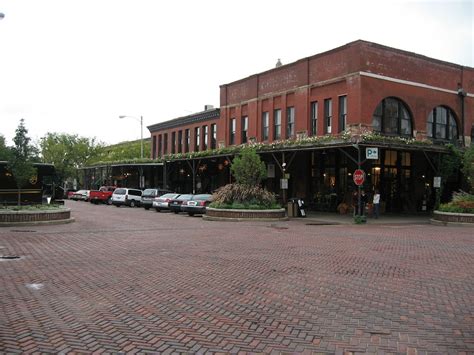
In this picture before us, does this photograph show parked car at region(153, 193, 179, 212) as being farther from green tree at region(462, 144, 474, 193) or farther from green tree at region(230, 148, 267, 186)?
green tree at region(462, 144, 474, 193)

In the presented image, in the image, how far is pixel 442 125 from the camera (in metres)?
33.4

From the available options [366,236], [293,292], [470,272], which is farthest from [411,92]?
[293,292]

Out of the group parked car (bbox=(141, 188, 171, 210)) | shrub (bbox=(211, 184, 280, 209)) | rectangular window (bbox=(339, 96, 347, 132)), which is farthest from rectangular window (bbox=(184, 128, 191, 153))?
shrub (bbox=(211, 184, 280, 209))

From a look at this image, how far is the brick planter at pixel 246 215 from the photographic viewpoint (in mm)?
23938

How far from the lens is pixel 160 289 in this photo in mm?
8188

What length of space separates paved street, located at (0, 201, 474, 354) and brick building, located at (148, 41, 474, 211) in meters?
14.0

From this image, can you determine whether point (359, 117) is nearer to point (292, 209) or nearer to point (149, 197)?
point (292, 209)

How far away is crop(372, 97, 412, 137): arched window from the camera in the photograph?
96.7 feet

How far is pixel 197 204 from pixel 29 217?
1023cm

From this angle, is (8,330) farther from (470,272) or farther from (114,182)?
(114,182)

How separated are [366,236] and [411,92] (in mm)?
17242

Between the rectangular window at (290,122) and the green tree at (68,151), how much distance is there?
136ft

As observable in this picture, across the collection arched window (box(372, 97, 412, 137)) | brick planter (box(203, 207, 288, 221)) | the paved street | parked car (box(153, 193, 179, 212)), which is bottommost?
the paved street

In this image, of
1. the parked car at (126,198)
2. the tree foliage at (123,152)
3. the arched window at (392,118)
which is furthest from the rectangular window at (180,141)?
the arched window at (392,118)
